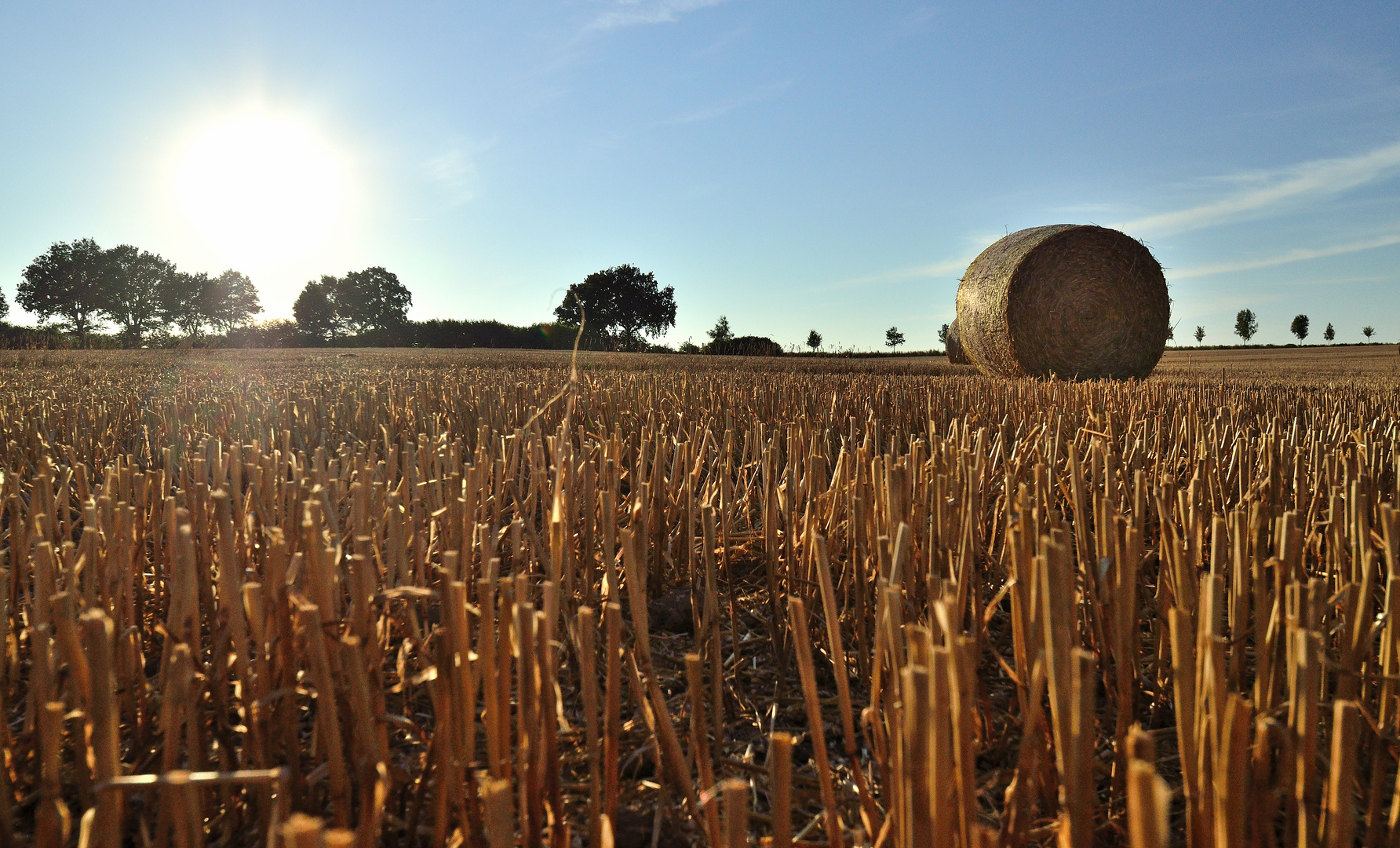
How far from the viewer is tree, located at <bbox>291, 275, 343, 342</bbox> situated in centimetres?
6369

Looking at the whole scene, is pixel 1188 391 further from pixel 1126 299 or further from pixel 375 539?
pixel 375 539

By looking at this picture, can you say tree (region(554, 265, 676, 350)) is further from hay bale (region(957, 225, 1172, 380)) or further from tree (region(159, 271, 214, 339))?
hay bale (region(957, 225, 1172, 380))

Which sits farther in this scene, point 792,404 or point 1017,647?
point 792,404

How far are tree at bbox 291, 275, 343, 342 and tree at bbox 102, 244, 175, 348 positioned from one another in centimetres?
921

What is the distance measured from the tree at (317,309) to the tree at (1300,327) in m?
84.7

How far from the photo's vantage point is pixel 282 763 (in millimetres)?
1144

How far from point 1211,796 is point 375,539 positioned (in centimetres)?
144

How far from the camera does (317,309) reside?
64125mm

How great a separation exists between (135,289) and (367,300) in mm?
15547

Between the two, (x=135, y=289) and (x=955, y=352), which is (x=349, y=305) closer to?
(x=135, y=289)

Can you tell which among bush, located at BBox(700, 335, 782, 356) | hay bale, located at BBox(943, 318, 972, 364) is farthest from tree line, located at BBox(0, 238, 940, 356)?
hay bale, located at BBox(943, 318, 972, 364)

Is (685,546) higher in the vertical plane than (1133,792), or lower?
lower

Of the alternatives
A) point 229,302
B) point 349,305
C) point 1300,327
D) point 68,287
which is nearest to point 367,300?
point 349,305

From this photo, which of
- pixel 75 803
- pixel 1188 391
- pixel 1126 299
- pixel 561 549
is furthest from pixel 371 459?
pixel 1126 299
